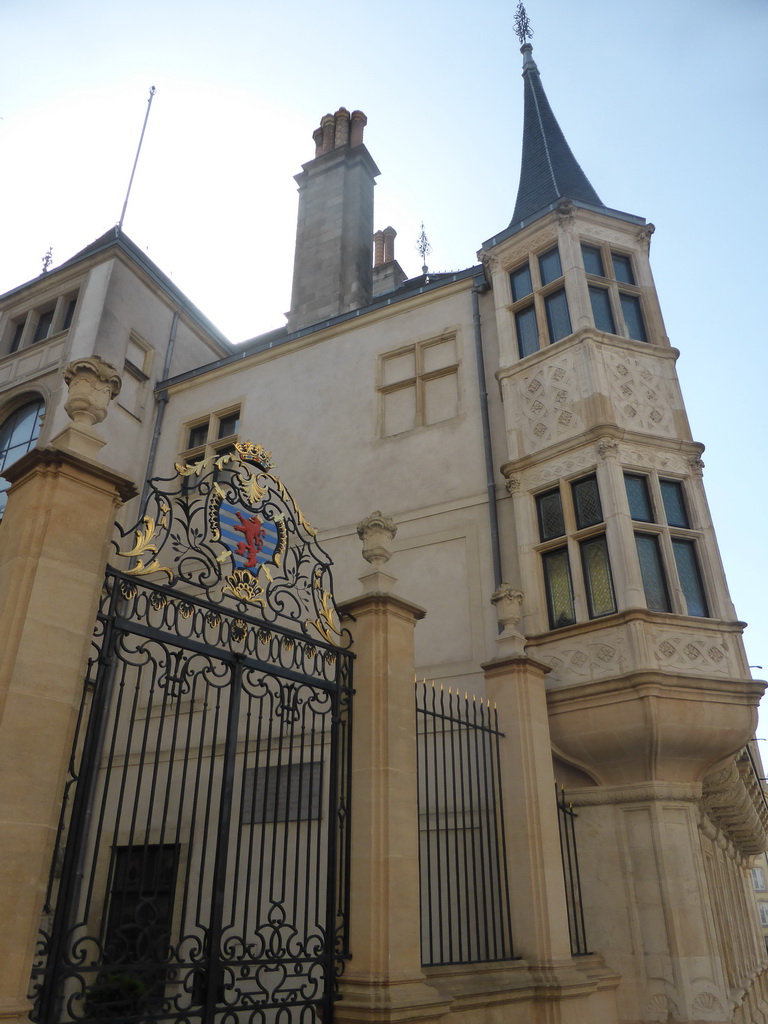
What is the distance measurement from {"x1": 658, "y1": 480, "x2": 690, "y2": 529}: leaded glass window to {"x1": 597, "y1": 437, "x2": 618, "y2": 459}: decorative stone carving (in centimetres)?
82

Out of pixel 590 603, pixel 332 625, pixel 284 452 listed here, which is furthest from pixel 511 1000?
pixel 284 452

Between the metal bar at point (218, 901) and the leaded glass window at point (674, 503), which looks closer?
the metal bar at point (218, 901)

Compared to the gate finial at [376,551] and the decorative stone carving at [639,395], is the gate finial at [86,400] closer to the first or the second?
the gate finial at [376,551]

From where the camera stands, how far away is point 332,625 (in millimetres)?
7383

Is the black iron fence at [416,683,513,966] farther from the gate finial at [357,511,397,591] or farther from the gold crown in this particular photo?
the gold crown

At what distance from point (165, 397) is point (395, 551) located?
7627mm

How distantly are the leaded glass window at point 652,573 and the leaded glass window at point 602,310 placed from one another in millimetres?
3492

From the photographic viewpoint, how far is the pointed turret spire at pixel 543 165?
14.6 m

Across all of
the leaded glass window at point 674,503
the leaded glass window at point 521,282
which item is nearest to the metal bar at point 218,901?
the leaded glass window at point 674,503

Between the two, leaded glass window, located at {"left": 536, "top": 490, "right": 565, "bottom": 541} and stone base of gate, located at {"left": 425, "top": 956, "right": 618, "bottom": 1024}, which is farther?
leaded glass window, located at {"left": 536, "top": 490, "right": 565, "bottom": 541}

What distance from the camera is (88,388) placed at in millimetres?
5785

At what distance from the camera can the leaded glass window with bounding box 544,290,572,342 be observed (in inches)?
490

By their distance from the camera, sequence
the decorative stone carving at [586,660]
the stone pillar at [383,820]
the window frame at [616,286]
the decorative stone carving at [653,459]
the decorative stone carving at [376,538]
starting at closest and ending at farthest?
the stone pillar at [383,820], the decorative stone carving at [376,538], the decorative stone carving at [586,660], the decorative stone carving at [653,459], the window frame at [616,286]

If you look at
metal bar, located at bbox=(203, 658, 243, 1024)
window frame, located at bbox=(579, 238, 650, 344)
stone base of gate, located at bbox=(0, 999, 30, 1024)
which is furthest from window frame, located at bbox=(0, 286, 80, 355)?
stone base of gate, located at bbox=(0, 999, 30, 1024)
